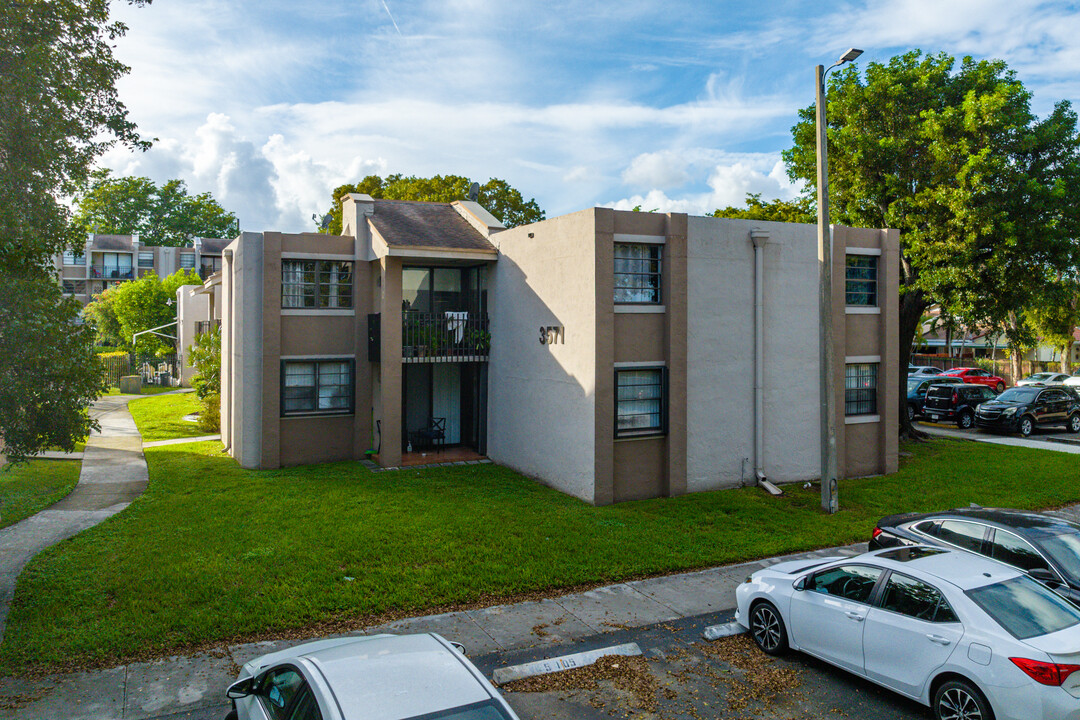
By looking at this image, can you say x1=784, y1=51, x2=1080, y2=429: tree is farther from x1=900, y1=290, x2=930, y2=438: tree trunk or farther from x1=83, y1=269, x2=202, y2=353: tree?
x1=83, y1=269, x2=202, y2=353: tree

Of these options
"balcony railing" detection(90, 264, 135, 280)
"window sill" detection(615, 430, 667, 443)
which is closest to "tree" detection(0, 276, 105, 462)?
"window sill" detection(615, 430, 667, 443)

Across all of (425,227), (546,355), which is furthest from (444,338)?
(546,355)

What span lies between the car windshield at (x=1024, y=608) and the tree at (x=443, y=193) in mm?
29518

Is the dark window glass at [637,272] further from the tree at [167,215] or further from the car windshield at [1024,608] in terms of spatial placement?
the tree at [167,215]

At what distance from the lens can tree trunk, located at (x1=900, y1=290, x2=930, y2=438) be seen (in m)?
22.2

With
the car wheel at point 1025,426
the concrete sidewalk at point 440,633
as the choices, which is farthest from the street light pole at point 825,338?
the car wheel at point 1025,426

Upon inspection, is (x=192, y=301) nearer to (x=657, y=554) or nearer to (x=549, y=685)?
(x=657, y=554)

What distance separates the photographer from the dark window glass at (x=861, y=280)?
1758cm

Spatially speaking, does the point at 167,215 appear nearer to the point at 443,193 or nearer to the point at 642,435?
the point at 443,193

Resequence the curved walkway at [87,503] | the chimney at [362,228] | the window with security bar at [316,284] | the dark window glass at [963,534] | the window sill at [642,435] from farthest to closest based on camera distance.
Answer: the chimney at [362,228] → the window with security bar at [316,284] → the window sill at [642,435] → the curved walkway at [87,503] → the dark window glass at [963,534]

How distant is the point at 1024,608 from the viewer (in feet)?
21.9

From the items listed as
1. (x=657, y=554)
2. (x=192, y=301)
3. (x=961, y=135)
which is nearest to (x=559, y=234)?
(x=657, y=554)

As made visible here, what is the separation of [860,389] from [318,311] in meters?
13.7

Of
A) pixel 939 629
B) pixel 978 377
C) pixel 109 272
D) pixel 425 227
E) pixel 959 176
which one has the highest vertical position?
pixel 109 272
